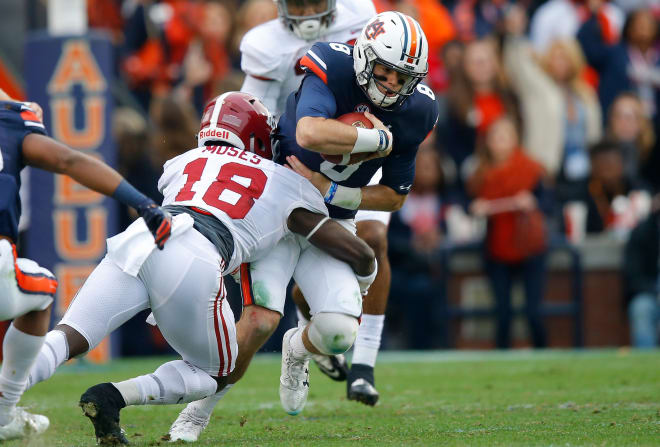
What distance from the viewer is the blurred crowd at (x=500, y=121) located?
31.8 ft

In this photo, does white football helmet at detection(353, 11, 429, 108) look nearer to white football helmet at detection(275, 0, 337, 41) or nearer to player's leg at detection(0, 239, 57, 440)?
white football helmet at detection(275, 0, 337, 41)

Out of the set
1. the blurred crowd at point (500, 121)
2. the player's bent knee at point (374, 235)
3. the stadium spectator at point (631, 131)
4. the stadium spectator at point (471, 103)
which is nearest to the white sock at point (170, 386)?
the player's bent knee at point (374, 235)

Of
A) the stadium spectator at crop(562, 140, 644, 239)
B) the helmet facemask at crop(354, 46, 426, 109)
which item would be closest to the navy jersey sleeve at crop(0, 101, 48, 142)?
the helmet facemask at crop(354, 46, 426, 109)

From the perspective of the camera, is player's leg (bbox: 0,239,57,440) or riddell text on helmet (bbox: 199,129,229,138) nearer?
player's leg (bbox: 0,239,57,440)

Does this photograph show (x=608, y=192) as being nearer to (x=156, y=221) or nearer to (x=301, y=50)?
(x=301, y=50)

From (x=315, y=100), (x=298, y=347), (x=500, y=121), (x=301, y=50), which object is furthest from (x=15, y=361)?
(x=500, y=121)

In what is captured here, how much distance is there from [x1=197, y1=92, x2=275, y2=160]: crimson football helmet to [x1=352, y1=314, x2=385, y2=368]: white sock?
1343mm

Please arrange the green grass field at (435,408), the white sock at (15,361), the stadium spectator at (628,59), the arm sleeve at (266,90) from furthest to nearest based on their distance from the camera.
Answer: the stadium spectator at (628,59) → the arm sleeve at (266,90) → the green grass field at (435,408) → the white sock at (15,361)

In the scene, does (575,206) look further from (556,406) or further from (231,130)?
(231,130)

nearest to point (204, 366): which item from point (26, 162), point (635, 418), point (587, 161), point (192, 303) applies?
point (192, 303)

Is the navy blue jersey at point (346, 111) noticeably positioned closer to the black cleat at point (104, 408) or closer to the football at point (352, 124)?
the football at point (352, 124)

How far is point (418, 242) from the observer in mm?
9938

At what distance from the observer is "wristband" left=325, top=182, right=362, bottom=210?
15.9 ft

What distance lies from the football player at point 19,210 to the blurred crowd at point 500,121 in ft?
15.4
